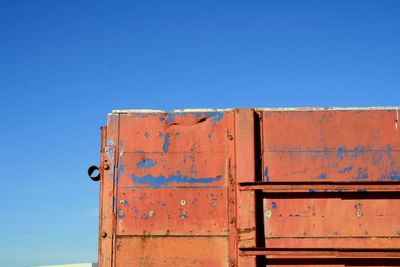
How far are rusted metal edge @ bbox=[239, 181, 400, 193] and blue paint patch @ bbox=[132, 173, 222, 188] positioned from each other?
32 cm

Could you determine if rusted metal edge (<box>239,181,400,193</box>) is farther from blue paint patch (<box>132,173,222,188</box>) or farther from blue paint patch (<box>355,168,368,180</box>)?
blue paint patch (<box>132,173,222,188</box>)

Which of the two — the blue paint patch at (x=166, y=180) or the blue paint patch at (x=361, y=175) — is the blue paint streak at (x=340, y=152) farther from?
the blue paint patch at (x=166, y=180)

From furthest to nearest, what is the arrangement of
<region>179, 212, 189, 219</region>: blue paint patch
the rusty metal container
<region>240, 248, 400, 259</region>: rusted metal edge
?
<region>179, 212, 189, 219</region>: blue paint patch → the rusty metal container → <region>240, 248, 400, 259</region>: rusted metal edge

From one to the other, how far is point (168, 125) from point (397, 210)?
211 cm

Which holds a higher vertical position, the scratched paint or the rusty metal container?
the scratched paint

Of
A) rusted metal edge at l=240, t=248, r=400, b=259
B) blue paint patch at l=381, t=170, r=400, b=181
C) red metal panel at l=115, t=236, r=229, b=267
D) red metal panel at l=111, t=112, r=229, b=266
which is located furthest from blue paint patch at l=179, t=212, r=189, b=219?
blue paint patch at l=381, t=170, r=400, b=181

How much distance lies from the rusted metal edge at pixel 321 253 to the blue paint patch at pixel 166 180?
67cm

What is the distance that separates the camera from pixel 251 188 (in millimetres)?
4824

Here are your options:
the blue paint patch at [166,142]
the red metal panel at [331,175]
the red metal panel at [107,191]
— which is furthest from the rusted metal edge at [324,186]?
the red metal panel at [107,191]

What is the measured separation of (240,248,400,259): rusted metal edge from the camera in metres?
4.68

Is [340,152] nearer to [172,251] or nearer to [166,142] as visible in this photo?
[166,142]

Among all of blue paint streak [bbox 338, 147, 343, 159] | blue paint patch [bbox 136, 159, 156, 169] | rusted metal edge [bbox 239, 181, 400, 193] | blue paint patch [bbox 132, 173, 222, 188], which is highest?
blue paint streak [bbox 338, 147, 343, 159]

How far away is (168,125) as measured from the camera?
5.12 meters

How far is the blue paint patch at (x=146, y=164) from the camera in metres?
5.05
